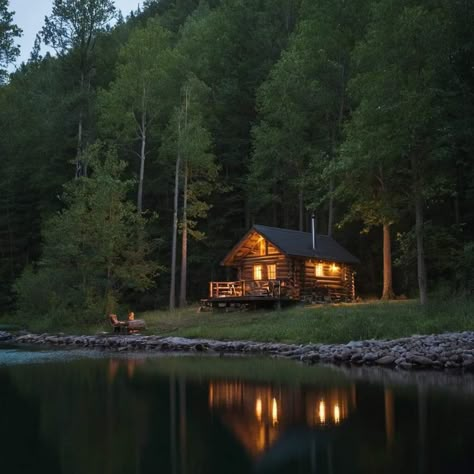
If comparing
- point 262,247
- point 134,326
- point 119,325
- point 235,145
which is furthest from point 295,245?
point 235,145

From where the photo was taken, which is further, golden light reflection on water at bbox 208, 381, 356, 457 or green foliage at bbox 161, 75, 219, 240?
green foliage at bbox 161, 75, 219, 240

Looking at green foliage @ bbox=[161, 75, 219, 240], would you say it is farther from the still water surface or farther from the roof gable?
the still water surface

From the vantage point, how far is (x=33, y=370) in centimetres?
1620

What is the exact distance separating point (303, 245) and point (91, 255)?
11692 millimetres

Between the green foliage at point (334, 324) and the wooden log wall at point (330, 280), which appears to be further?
the wooden log wall at point (330, 280)

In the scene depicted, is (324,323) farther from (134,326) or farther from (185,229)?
(185,229)

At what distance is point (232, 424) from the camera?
28.2ft

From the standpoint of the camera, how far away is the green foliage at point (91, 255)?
3097 centimetres

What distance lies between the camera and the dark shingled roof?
30578mm

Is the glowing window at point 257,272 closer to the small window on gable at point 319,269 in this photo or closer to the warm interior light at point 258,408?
the small window on gable at point 319,269

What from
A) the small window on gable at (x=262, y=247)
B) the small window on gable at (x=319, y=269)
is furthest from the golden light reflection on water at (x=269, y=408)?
the small window on gable at (x=319, y=269)

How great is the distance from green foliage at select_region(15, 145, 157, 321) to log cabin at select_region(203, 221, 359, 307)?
523 cm

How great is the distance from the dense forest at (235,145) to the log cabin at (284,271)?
6.88ft

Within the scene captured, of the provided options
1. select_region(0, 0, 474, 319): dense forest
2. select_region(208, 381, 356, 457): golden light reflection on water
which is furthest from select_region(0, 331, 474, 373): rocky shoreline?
select_region(0, 0, 474, 319): dense forest
